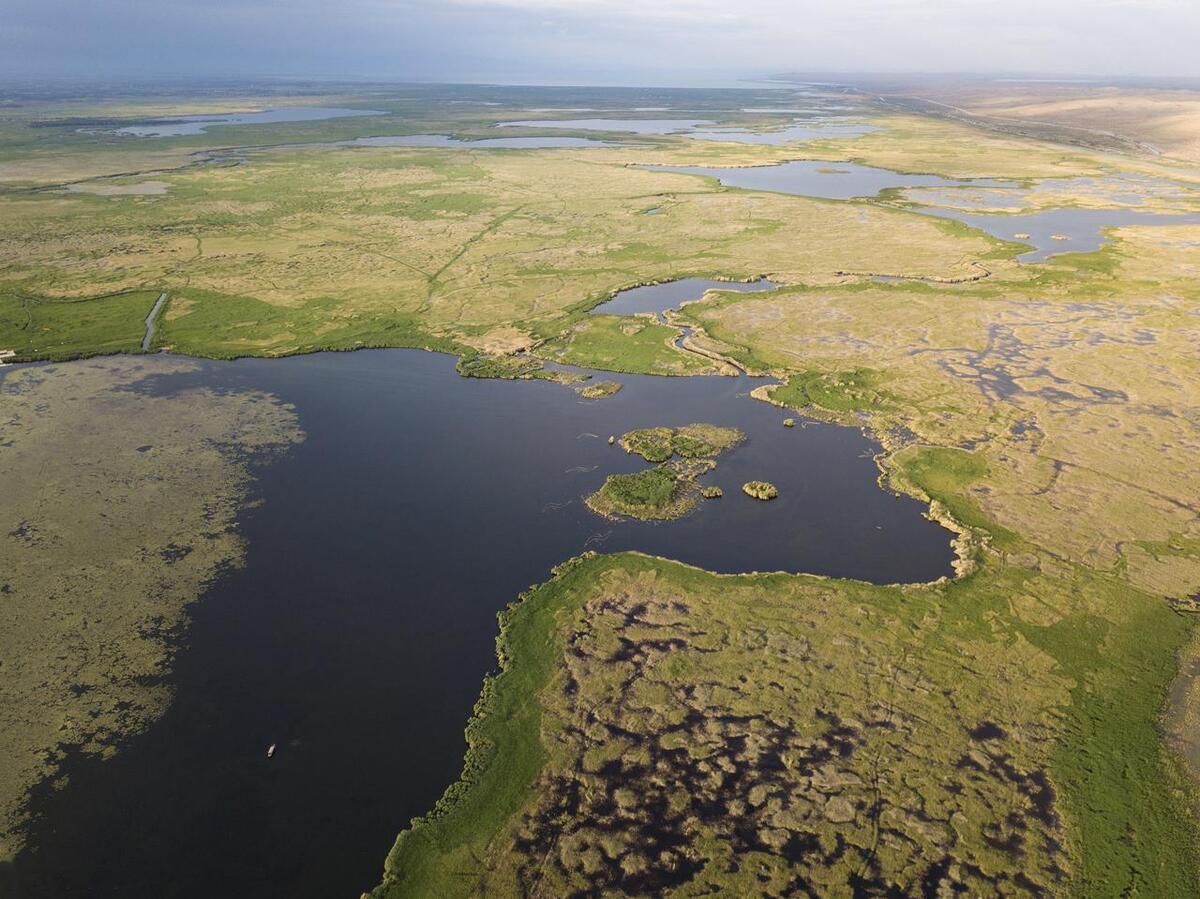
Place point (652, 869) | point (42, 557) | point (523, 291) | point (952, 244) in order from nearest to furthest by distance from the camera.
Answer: point (652, 869)
point (42, 557)
point (523, 291)
point (952, 244)

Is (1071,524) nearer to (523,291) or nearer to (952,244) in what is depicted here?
(523,291)

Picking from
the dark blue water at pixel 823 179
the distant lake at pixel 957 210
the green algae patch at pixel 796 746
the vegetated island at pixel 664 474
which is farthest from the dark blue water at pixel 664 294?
the dark blue water at pixel 823 179

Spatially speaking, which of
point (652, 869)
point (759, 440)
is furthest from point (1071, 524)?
point (652, 869)

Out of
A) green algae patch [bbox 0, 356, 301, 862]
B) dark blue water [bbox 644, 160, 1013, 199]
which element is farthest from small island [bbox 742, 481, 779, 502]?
dark blue water [bbox 644, 160, 1013, 199]

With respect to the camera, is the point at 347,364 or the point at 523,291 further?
the point at 523,291

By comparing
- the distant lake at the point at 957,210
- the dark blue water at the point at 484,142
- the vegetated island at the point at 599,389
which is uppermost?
the dark blue water at the point at 484,142

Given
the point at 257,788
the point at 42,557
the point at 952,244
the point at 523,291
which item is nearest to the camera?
the point at 257,788

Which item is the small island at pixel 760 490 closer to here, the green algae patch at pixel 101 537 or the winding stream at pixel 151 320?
the green algae patch at pixel 101 537
